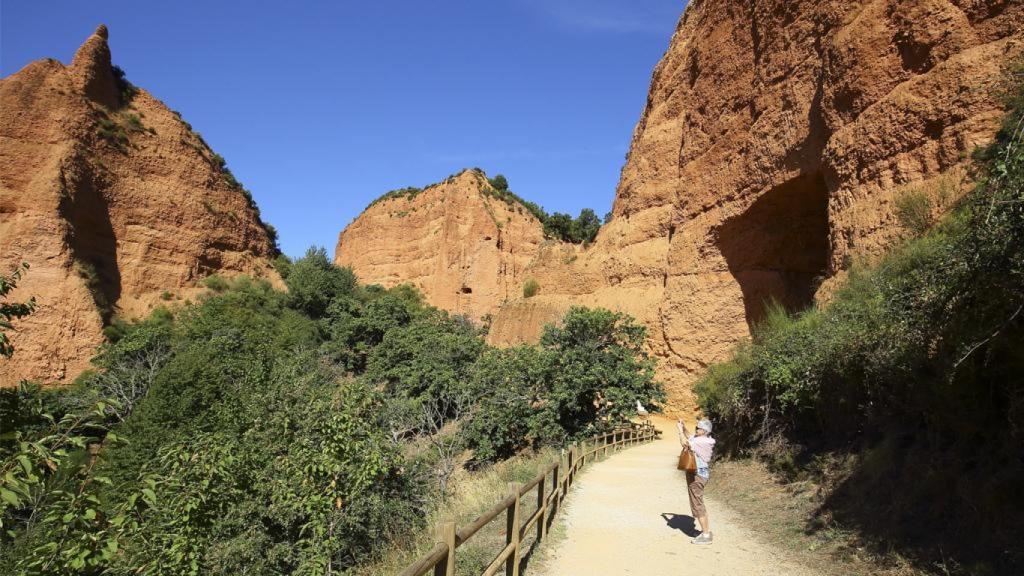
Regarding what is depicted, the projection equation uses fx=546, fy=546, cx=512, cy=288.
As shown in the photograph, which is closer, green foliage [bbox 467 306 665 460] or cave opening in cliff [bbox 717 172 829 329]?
green foliage [bbox 467 306 665 460]

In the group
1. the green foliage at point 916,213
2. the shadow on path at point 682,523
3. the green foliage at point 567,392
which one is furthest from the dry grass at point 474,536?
the green foliage at point 916,213

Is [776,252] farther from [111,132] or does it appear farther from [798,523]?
[111,132]

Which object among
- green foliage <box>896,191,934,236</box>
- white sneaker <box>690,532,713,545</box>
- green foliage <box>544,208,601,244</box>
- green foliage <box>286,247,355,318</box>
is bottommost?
white sneaker <box>690,532,713,545</box>

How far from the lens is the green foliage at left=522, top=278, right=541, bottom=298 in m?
38.3

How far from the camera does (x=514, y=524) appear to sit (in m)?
5.81

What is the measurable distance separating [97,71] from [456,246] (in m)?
32.7

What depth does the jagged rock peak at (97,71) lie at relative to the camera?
41094 mm

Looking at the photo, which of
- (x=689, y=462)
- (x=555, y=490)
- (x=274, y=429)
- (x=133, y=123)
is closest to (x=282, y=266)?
(x=133, y=123)

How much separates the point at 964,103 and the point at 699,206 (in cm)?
1265

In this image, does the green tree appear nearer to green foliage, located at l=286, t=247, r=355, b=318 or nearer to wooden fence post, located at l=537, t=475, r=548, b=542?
wooden fence post, located at l=537, t=475, r=548, b=542

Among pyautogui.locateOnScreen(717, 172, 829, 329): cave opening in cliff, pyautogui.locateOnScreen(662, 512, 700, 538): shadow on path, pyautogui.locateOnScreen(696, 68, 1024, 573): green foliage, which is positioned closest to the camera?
pyautogui.locateOnScreen(696, 68, 1024, 573): green foliage

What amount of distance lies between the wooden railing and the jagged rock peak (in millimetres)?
47253

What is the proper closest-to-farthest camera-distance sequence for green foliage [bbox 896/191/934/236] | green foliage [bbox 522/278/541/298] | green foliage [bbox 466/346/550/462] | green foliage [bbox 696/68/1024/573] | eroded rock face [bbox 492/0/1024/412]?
green foliage [bbox 696/68/1024/573] → green foliage [bbox 896/191/934/236] → eroded rock face [bbox 492/0/1024/412] → green foliage [bbox 466/346/550/462] → green foliage [bbox 522/278/541/298]

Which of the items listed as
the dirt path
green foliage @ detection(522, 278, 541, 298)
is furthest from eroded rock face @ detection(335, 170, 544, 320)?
the dirt path
